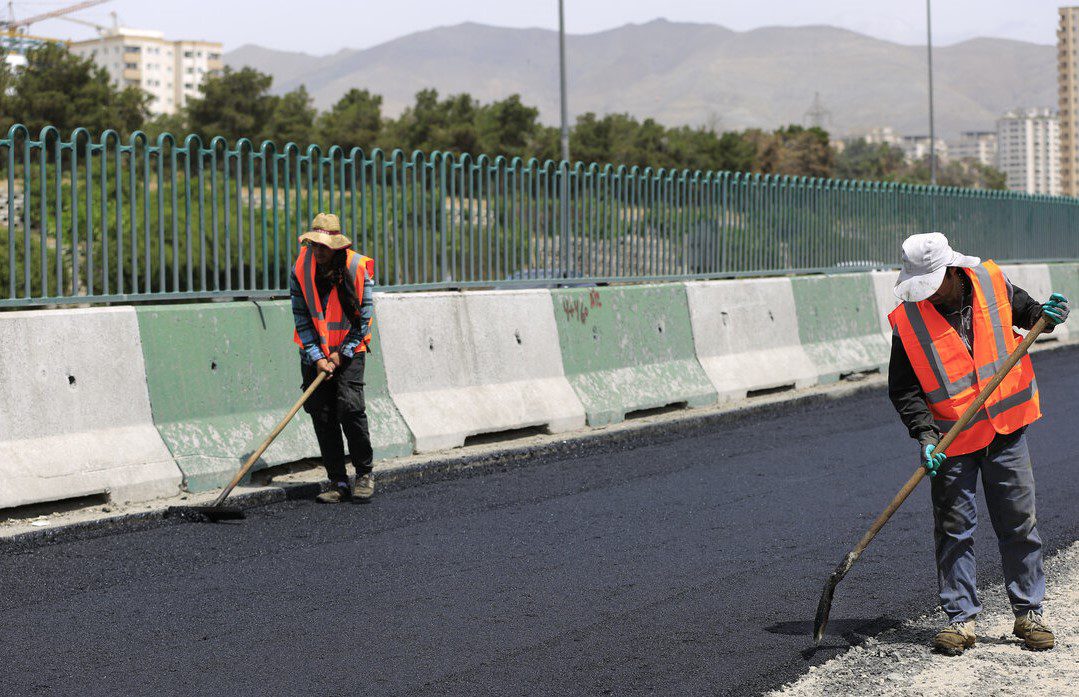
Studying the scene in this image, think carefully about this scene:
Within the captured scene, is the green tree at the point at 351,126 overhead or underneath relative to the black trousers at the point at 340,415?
overhead

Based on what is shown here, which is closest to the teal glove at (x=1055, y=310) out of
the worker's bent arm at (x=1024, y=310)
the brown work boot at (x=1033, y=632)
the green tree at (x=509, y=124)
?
the worker's bent arm at (x=1024, y=310)

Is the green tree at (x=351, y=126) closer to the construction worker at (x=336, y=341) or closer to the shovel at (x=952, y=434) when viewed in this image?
the construction worker at (x=336, y=341)

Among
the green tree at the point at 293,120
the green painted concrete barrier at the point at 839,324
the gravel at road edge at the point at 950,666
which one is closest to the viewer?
the gravel at road edge at the point at 950,666

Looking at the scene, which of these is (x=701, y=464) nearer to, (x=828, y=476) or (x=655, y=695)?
(x=828, y=476)

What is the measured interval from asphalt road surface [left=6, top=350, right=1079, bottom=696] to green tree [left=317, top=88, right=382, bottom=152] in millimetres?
60789

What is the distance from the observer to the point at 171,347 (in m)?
8.34

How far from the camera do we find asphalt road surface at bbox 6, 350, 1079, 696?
16.1ft

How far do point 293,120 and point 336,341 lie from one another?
64.6 meters

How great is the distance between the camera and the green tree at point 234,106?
68.9 metres

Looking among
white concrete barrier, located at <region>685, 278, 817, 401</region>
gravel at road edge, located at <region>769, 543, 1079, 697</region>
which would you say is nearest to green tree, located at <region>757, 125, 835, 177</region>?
white concrete barrier, located at <region>685, 278, 817, 401</region>

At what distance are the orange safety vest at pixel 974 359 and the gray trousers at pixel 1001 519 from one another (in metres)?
0.08

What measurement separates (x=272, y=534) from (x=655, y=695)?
3.27m

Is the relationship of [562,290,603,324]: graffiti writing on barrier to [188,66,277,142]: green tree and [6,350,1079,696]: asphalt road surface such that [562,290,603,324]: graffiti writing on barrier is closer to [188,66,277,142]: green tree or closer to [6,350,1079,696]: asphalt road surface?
[6,350,1079,696]: asphalt road surface

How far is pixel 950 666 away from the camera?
495cm
